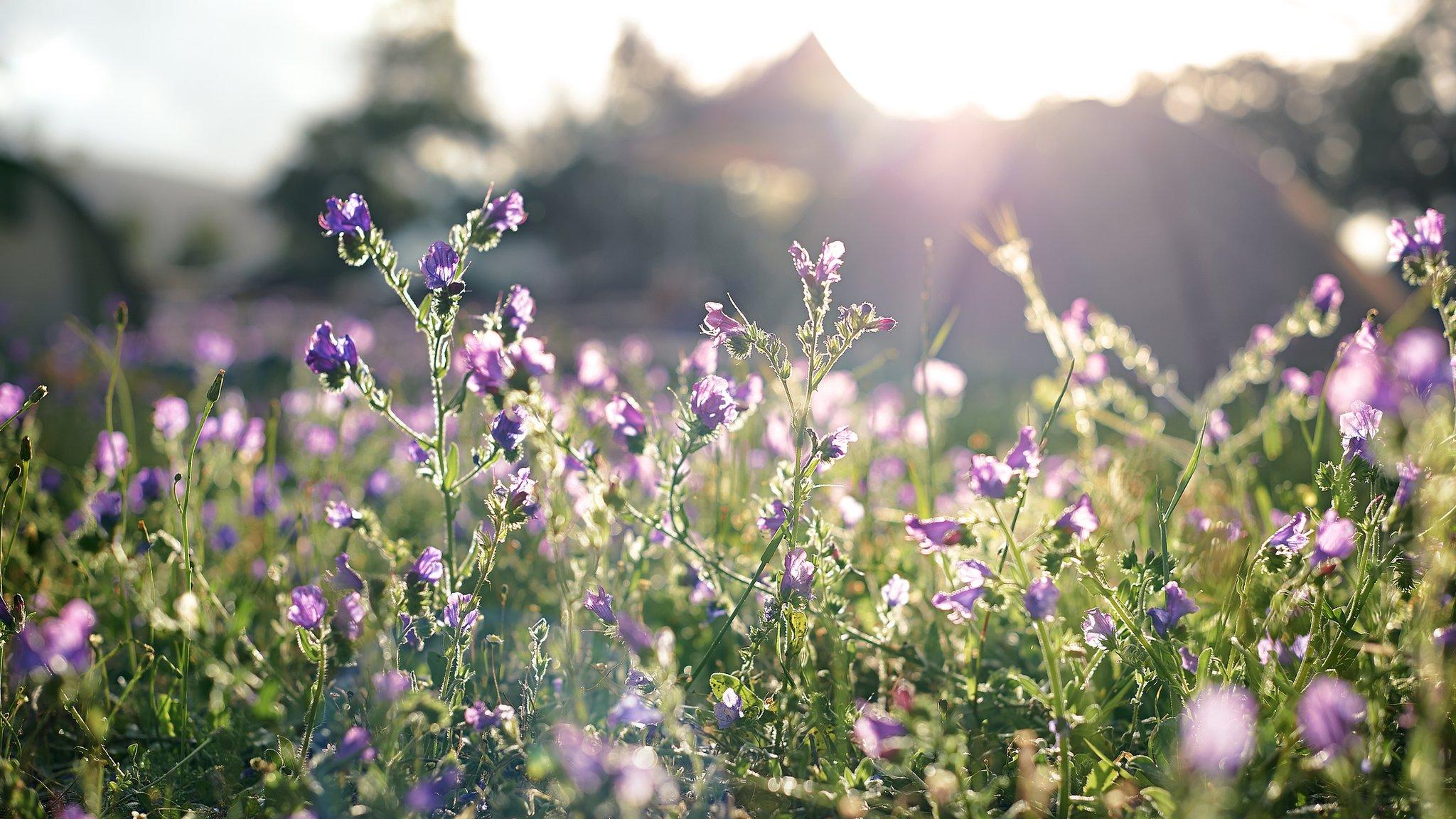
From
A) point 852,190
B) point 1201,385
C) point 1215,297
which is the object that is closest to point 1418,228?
point 1201,385

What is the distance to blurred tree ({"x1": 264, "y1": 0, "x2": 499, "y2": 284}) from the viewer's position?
3241 centimetres

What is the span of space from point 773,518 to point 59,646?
1015mm

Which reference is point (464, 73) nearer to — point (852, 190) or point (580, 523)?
point (852, 190)

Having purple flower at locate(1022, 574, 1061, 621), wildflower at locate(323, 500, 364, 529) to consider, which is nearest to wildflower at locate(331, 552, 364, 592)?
wildflower at locate(323, 500, 364, 529)

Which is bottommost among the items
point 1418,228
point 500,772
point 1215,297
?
point 500,772

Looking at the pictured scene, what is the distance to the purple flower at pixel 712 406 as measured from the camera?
1413mm

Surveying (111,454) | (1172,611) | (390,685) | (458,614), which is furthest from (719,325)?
(111,454)

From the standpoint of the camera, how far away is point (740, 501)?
2268mm

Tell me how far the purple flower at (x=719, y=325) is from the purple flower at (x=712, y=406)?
0.23 feet

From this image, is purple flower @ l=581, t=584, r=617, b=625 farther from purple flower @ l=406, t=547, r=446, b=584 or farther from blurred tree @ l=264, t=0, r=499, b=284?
blurred tree @ l=264, t=0, r=499, b=284

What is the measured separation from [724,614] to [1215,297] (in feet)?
20.1

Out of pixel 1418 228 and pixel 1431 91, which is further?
pixel 1431 91

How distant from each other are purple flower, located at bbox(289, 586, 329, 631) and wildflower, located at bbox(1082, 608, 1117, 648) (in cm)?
113

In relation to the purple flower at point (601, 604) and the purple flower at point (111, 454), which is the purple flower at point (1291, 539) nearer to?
the purple flower at point (601, 604)
